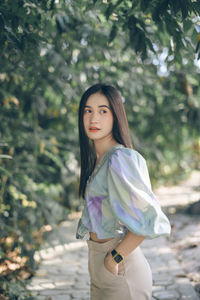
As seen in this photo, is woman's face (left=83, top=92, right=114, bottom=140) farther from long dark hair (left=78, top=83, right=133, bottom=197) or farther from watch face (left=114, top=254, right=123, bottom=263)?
watch face (left=114, top=254, right=123, bottom=263)

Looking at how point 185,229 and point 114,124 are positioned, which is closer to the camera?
point 114,124

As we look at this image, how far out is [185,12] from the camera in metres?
1.82

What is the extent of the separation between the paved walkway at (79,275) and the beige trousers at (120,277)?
149cm

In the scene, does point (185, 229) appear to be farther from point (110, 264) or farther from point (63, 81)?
point (110, 264)

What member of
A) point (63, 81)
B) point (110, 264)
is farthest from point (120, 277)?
point (63, 81)

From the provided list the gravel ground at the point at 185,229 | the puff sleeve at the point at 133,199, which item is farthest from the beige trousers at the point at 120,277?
the gravel ground at the point at 185,229

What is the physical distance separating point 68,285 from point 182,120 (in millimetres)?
3676

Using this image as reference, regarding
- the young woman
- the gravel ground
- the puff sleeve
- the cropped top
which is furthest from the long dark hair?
the gravel ground

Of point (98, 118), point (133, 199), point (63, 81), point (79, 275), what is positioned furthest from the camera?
point (63, 81)

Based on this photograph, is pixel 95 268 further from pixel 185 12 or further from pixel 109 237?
pixel 185 12

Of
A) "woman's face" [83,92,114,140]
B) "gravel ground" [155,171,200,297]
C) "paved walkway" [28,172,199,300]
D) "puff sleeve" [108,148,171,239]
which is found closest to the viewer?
"puff sleeve" [108,148,171,239]

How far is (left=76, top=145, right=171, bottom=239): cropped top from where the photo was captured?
60.6 inches

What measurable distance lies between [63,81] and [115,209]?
2535 mm

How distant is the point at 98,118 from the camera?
1.83 metres
